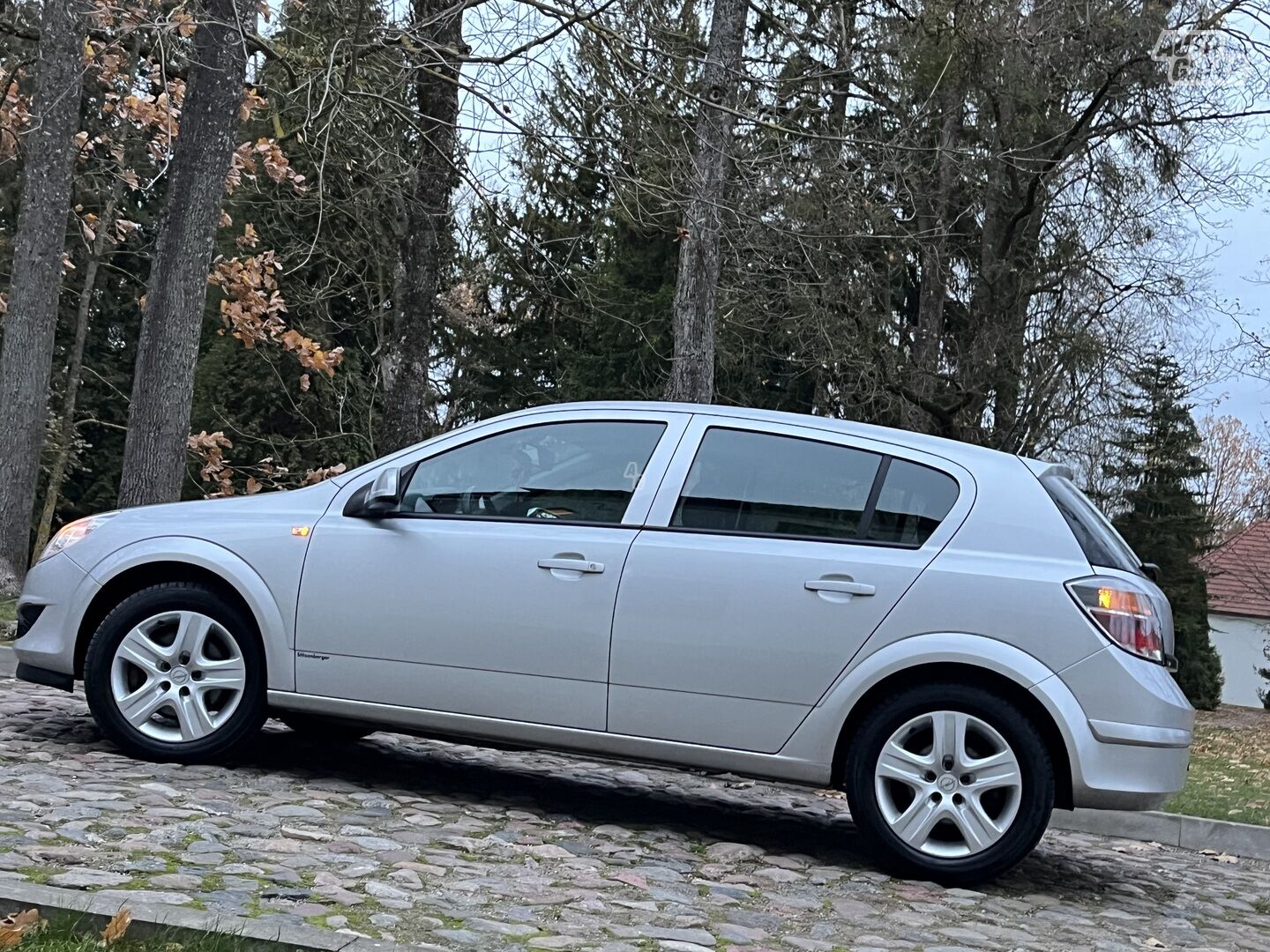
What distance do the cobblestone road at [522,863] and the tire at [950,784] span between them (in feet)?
0.50

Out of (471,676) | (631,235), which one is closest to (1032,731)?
(471,676)

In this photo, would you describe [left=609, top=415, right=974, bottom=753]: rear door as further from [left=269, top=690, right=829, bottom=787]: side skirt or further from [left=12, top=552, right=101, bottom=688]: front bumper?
[left=12, top=552, right=101, bottom=688]: front bumper

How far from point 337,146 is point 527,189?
67.8 inches

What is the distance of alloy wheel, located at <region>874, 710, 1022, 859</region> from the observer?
17.7 ft

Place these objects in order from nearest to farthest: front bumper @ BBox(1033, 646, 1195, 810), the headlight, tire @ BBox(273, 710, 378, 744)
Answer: front bumper @ BBox(1033, 646, 1195, 810), the headlight, tire @ BBox(273, 710, 378, 744)

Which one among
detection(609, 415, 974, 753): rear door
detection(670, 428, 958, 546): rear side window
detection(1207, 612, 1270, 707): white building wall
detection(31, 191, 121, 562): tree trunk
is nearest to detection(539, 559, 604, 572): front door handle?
detection(609, 415, 974, 753): rear door

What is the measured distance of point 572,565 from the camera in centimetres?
584

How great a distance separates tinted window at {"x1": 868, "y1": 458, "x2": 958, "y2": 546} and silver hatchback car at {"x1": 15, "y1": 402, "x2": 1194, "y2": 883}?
14mm

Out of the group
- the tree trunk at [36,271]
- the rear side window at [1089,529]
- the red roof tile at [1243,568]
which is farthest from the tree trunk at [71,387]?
the red roof tile at [1243,568]

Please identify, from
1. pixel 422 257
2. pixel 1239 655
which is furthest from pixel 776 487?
pixel 1239 655

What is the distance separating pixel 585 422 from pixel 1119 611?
7.65 feet

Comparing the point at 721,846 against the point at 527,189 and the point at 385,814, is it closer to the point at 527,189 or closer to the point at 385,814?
the point at 385,814

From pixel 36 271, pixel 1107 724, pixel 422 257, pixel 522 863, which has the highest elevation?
pixel 422 257

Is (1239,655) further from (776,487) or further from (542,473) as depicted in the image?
(542,473)
